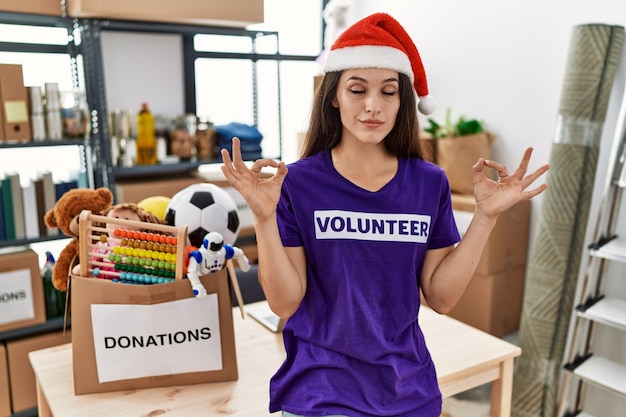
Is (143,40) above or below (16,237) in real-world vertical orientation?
above

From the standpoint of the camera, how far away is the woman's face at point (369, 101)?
1.02 m

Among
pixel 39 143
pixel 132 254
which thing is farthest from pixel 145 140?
pixel 132 254

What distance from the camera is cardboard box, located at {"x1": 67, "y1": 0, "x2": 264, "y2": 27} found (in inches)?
91.9

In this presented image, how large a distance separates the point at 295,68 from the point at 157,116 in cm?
135

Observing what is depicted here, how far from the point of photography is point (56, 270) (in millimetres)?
1329

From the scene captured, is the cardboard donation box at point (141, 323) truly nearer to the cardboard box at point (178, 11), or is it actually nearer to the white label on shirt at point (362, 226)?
the white label on shirt at point (362, 226)

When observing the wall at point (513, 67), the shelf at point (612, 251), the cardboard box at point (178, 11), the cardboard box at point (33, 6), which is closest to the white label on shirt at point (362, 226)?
→ the shelf at point (612, 251)

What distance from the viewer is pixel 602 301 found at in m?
2.15

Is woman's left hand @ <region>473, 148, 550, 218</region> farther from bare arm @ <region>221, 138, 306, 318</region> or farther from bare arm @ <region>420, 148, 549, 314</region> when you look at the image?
bare arm @ <region>221, 138, 306, 318</region>

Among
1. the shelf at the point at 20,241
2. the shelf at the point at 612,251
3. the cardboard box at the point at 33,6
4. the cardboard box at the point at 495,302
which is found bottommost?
the cardboard box at the point at 495,302

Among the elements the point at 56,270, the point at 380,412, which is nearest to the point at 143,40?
the point at 56,270

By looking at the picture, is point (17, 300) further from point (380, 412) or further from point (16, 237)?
point (380, 412)

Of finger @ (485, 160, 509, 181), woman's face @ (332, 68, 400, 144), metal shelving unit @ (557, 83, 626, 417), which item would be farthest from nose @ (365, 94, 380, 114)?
metal shelving unit @ (557, 83, 626, 417)

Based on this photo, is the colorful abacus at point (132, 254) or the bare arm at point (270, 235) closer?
the bare arm at point (270, 235)
